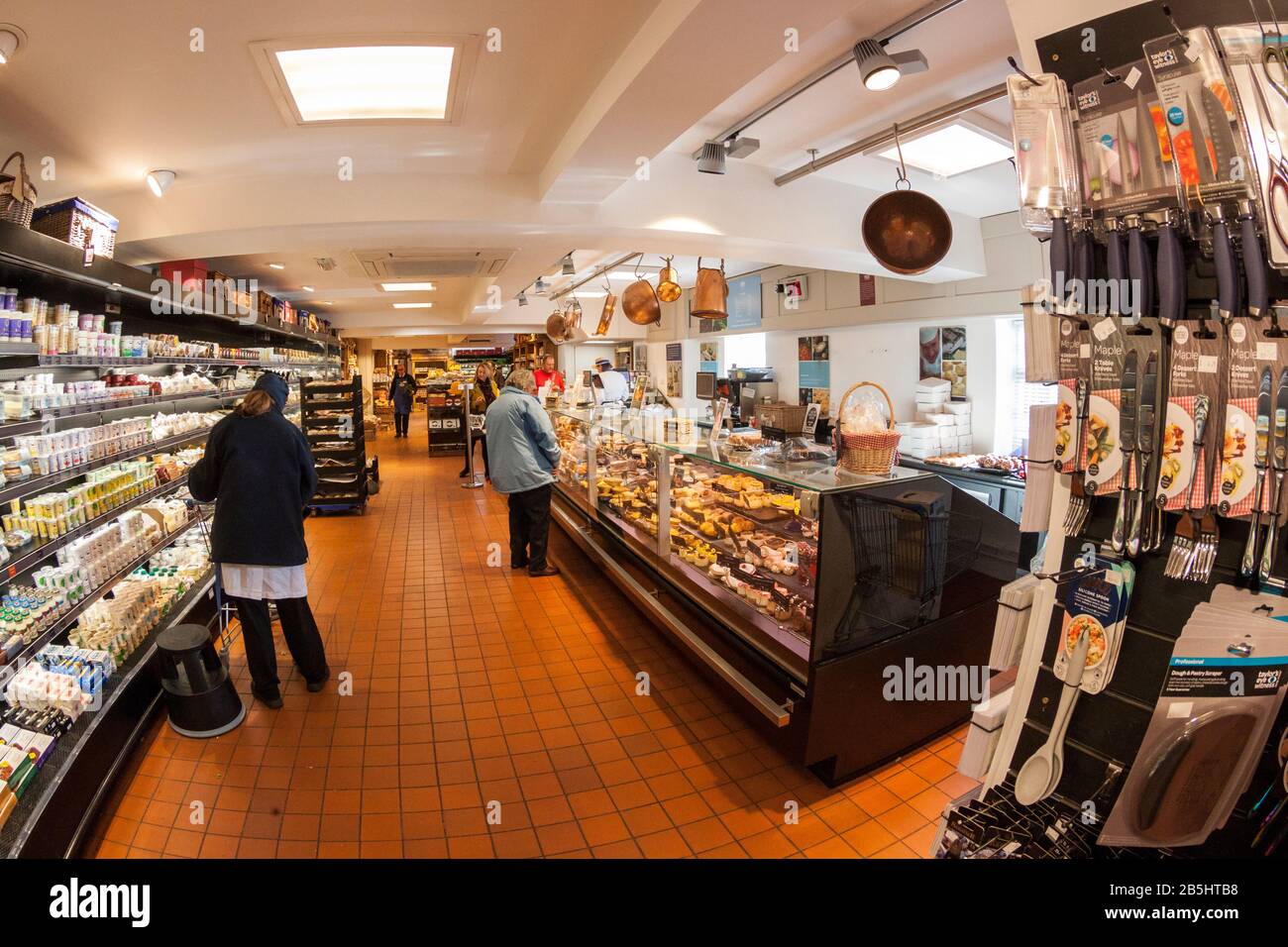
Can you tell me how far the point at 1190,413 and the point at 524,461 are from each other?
4.79 meters

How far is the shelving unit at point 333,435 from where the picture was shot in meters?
7.98

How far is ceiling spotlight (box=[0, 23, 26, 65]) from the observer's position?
244 cm

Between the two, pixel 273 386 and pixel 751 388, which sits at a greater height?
pixel 751 388

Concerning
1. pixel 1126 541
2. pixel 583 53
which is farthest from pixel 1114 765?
pixel 583 53

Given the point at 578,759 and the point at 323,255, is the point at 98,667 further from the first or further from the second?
the point at 323,255

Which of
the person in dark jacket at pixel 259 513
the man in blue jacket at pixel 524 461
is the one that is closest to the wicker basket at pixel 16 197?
the person in dark jacket at pixel 259 513

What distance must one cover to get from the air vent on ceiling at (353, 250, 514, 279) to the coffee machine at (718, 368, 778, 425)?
154 inches

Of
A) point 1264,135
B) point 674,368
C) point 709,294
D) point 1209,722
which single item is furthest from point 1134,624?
point 674,368

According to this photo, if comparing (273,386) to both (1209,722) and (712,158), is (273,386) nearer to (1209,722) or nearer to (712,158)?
(712,158)

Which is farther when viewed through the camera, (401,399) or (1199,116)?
(401,399)

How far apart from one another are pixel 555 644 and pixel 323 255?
5.31 metres

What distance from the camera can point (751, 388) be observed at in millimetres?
9516

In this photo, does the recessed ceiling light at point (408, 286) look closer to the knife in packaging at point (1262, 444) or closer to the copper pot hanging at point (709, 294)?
the copper pot hanging at point (709, 294)

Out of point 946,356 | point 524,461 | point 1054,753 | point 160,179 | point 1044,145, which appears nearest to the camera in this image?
point 1044,145
